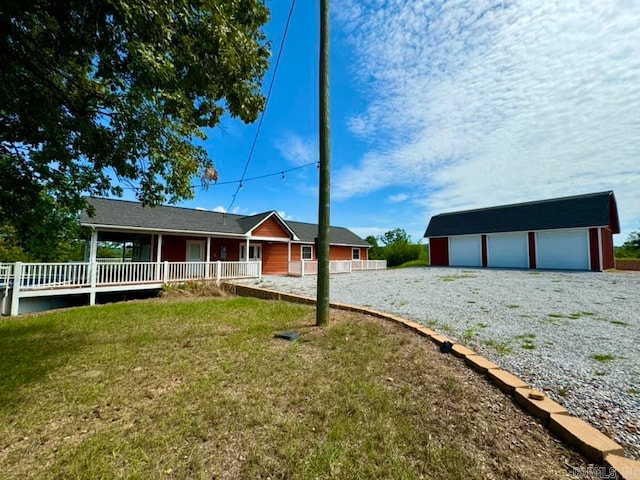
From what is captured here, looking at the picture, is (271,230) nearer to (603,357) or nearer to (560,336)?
(560,336)

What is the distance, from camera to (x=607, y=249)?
60.5 ft

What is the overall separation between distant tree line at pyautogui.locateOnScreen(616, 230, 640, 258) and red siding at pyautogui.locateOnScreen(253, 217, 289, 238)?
111ft

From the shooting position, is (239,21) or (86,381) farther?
(239,21)

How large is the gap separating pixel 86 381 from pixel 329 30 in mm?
6476

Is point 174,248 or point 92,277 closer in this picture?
point 92,277

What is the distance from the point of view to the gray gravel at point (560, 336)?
A: 2.47 meters

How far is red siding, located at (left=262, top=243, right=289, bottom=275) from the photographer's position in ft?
60.1

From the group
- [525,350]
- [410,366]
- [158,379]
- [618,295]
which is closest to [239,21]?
[158,379]

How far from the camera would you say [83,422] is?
2.45 meters

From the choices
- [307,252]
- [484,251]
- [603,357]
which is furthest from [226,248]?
[484,251]

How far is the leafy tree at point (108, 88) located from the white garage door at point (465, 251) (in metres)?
22.4

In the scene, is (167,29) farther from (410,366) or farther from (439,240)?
(439,240)

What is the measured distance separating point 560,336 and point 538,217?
64.8 feet

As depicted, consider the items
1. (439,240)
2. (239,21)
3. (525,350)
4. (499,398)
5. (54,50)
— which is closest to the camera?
(499,398)
